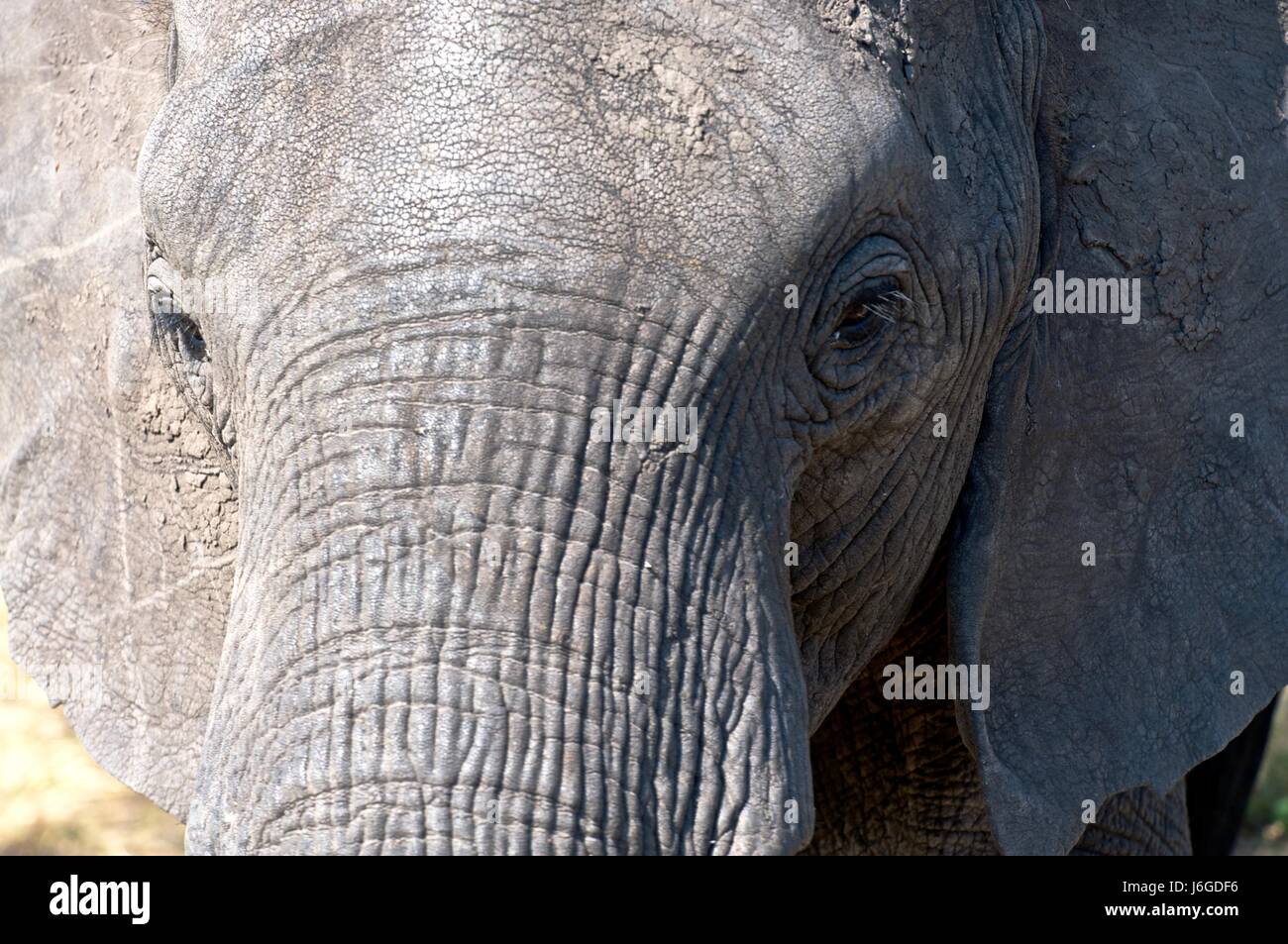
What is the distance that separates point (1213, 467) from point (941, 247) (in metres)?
0.64

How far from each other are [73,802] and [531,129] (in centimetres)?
387

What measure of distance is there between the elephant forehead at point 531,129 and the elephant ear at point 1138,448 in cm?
48

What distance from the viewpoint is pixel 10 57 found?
2.99m

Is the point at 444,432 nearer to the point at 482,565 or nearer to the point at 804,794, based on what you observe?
the point at 482,565

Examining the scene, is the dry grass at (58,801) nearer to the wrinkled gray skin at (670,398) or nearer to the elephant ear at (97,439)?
the elephant ear at (97,439)

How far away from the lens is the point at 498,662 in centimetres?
187

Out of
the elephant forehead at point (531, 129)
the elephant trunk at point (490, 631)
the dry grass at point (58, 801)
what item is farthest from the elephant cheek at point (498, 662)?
the dry grass at point (58, 801)

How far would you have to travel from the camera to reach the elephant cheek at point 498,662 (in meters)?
1.85

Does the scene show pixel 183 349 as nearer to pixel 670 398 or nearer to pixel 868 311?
pixel 670 398

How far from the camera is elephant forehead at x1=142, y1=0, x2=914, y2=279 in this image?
1.94 metres

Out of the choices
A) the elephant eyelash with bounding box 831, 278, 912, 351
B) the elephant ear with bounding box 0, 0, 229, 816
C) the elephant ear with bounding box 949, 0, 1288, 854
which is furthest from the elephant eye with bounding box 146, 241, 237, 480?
the elephant ear with bounding box 949, 0, 1288, 854

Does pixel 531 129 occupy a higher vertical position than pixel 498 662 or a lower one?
higher

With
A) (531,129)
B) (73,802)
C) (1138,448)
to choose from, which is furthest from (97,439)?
(73,802)
